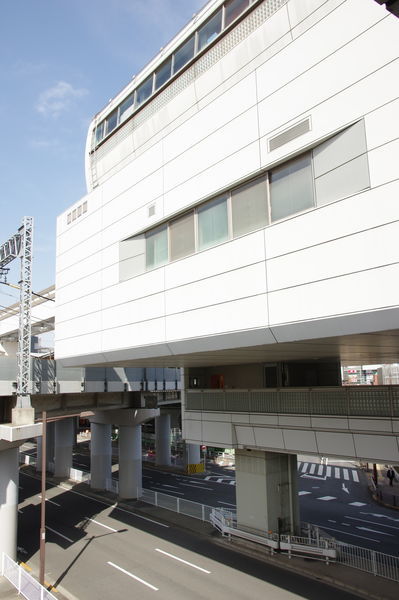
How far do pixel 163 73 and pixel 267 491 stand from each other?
58.9ft

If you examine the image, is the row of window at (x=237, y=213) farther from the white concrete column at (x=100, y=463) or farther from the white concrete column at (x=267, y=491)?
the white concrete column at (x=100, y=463)

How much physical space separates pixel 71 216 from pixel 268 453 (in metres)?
14.0

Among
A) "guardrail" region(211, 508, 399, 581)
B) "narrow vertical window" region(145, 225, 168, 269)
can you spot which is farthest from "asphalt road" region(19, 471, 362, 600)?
"narrow vertical window" region(145, 225, 168, 269)

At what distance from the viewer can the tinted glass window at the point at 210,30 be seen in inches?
569

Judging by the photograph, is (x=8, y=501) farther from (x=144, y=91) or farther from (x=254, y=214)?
(x=144, y=91)

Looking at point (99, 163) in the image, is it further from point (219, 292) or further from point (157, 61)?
point (219, 292)

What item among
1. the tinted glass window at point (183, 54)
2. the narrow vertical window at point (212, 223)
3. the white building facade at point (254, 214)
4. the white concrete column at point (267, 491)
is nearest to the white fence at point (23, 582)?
the white building facade at point (254, 214)

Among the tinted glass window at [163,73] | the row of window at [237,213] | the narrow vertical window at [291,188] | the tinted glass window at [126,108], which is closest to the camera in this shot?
the narrow vertical window at [291,188]

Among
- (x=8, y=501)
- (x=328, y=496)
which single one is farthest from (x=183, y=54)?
(x=328, y=496)

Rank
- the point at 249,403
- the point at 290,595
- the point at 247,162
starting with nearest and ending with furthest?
the point at 247,162 → the point at 290,595 → the point at 249,403

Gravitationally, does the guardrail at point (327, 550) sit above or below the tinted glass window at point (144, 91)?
below

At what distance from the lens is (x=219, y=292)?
12.8m

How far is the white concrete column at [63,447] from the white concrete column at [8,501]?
2231cm

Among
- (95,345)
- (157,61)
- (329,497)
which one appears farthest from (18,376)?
(329,497)
